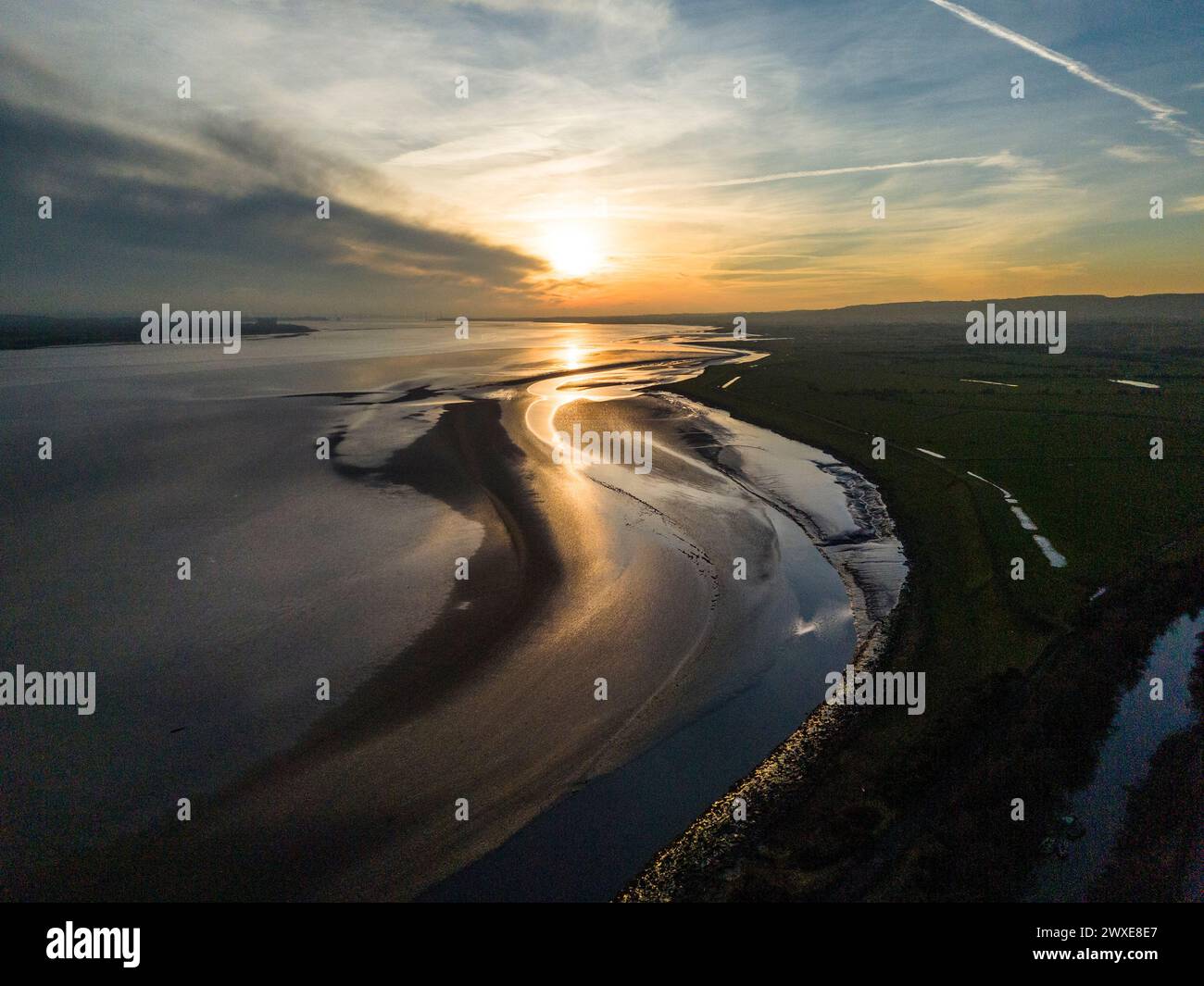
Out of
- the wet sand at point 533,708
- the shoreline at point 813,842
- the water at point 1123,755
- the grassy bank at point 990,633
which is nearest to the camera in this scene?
the shoreline at point 813,842

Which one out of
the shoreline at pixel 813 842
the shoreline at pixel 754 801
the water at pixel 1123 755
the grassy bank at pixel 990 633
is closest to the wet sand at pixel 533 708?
the shoreline at pixel 754 801

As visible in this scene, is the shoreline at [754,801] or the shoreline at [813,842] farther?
the shoreline at [754,801]

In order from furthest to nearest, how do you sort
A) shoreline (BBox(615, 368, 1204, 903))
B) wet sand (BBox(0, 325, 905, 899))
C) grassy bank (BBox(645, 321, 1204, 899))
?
1. wet sand (BBox(0, 325, 905, 899))
2. grassy bank (BBox(645, 321, 1204, 899))
3. shoreline (BBox(615, 368, 1204, 903))

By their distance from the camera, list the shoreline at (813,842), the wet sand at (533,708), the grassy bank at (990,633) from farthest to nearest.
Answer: the wet sand at (533,708) → the grassy bank at (990,633) → the shoreline at (813,842)

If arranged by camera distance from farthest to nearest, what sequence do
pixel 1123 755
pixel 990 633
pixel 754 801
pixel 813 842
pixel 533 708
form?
Answer: pixel 990 633
pixel 533 708
pixel 1123 755
pixel 754 801
pixel 813 842

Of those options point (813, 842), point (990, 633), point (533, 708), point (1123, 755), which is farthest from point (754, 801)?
point (990, 633)

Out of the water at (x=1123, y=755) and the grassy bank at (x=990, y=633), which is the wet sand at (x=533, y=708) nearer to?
the grassy bank at (x=990, y=633)

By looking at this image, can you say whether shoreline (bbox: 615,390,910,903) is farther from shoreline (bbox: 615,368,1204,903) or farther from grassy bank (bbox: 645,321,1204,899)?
grassy bank (bbox: 645,321,1204,899)

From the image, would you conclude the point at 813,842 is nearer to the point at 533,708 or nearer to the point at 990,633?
the point at 533,708

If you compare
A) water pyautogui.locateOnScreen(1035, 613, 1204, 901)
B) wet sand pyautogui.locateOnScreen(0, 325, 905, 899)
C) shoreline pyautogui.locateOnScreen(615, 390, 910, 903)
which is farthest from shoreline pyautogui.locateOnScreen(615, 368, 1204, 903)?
wet sand pyautogui.locateOnScreen(0, 325, 905, 899)
